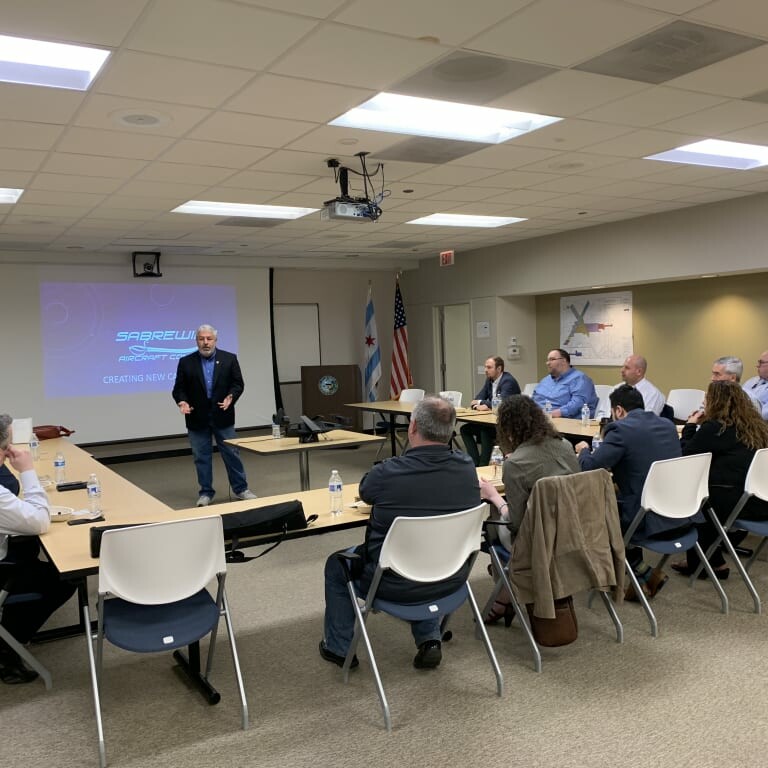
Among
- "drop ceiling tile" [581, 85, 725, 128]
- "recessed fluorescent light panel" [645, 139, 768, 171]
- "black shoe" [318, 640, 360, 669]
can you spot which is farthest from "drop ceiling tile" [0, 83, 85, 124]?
"recessed fluorescent light panel" [645, 139, 768, 171]

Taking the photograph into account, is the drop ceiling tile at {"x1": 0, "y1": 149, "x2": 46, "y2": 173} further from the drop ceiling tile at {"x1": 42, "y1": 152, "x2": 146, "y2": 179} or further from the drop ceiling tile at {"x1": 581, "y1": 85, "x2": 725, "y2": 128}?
the drop ceiling tile at {"x1": 581, "y1": 85, "x2": 725, "y2": 128}

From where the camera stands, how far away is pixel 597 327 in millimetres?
9555

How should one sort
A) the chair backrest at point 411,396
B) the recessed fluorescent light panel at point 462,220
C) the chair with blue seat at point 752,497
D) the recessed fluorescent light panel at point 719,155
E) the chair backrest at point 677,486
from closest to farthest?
the chair backrest at point 677,486 < the chair with blue seat at point 752,497 < the recessed fluorescent light panel at point 719,155 < the recessed fluorescent light panel at point 462,220 < the chair backrest at point 411,396

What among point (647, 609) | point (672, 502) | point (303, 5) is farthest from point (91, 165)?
point (647, 609)

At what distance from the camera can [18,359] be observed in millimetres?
9141

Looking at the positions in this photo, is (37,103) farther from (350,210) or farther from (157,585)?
(157,585)

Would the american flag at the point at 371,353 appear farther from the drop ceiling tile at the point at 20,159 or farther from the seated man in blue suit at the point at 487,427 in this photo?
the drop ceiling tile at the point at 20,159

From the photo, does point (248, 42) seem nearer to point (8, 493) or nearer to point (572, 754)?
point (8, 493)

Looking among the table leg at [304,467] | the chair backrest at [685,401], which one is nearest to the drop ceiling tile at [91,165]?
the table leg at [304,467]

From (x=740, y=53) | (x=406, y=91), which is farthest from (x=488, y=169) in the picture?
(x=740, y=53)

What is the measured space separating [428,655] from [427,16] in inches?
107

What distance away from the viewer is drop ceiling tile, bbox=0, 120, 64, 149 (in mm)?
4062

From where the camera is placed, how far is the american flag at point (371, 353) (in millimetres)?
11555

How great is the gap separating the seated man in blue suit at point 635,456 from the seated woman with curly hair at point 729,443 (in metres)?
0.34
